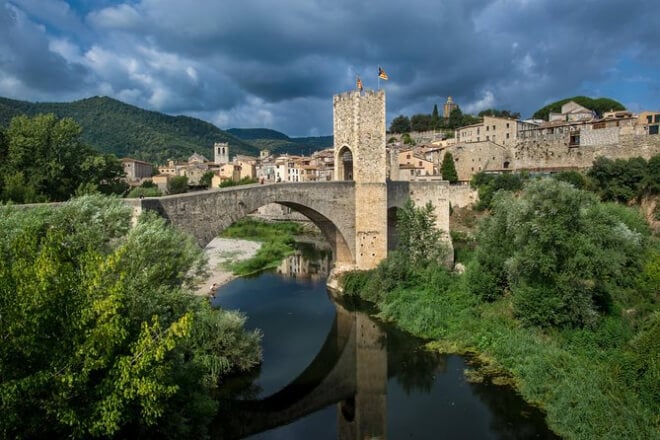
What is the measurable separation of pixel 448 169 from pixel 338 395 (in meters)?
33.6

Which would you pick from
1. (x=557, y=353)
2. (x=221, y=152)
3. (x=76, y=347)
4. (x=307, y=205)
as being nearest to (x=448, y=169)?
(x=307, y=205)

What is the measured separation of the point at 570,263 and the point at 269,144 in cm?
18087

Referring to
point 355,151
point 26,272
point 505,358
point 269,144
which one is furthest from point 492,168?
point 269,144

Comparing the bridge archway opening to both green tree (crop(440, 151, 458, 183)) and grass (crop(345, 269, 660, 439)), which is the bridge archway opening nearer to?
grass (crop(345, 269, 660, 439))

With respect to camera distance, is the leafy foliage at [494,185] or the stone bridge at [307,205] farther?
the leafy foliage at [494,185]

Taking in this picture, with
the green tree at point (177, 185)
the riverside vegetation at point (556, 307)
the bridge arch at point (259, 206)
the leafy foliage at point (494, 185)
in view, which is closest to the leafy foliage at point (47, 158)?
the bridge arch at point (259, 206)

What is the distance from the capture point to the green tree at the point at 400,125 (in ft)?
251

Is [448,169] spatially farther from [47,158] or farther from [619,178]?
[47,158]

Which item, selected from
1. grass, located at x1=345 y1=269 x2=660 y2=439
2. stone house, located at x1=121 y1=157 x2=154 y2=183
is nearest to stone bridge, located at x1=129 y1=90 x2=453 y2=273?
grass, located at x1=345 y1=269 x2=660 y2=439

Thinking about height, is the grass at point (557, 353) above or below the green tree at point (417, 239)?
below

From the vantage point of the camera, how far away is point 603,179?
30.8m

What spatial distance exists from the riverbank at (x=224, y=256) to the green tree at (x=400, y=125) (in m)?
46.1

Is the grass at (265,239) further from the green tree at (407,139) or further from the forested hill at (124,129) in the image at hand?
the forested hill at (124,129)

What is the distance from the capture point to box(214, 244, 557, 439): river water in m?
10.6
